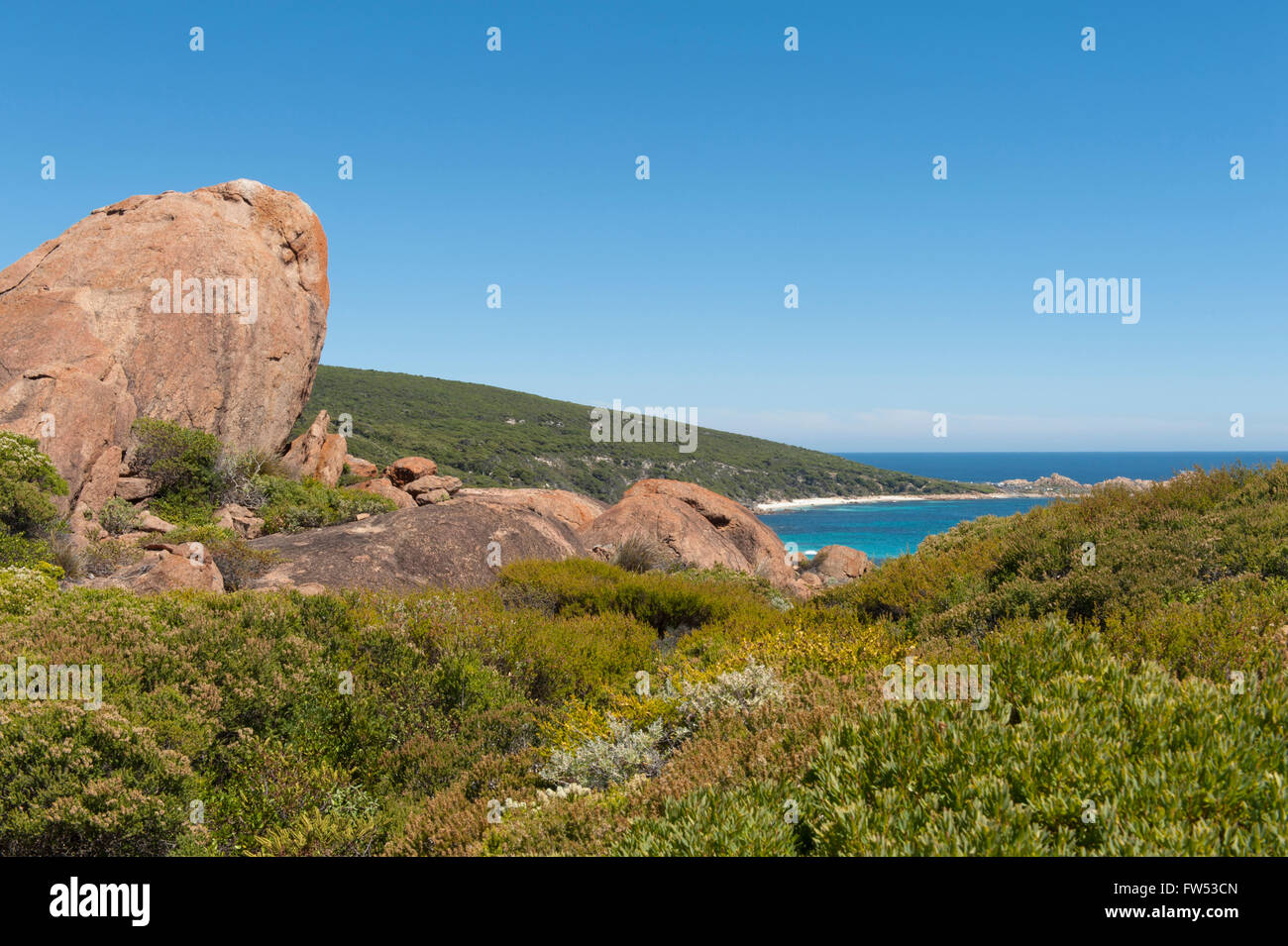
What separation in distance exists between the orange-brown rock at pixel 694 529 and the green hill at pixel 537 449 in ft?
120

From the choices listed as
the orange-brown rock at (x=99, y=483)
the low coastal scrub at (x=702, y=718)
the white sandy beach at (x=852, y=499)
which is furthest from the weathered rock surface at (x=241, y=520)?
the white sandy beach at (x=852, y=499)

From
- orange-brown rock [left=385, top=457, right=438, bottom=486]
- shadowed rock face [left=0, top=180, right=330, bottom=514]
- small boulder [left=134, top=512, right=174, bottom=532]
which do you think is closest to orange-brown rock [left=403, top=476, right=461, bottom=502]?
orange-brown rock [left=385, top=457, right=438, bottom=486]

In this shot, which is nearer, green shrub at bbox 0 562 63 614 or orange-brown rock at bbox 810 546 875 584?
green shrub at bbox 0 562 63 614

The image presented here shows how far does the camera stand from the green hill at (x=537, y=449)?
220 feet

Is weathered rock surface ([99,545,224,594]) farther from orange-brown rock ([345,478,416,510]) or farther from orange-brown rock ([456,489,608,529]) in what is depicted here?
orange-brown rock ([345,478,416,510])

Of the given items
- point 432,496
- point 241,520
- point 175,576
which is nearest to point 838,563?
point 432,496

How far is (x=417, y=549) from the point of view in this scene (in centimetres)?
1328

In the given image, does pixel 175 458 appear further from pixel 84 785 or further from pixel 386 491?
pixel 84 785

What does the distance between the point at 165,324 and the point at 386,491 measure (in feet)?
24.7

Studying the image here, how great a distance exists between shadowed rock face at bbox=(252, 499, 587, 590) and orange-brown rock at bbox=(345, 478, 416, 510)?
6940mm

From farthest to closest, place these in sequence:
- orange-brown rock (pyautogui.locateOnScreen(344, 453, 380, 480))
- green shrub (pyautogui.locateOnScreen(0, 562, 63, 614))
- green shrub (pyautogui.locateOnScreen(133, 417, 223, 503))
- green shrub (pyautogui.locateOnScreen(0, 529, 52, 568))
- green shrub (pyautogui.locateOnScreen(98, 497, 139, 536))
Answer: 1. orange-brown rock (pyautogui.locateOnScreen(344, 453, 380, 480))
2. green shrub (pyautogui.locateOnScreen(133, 417, 223, 503))
3. green shrub (pyautogui.locateOnScreen(98, 497, 139, 536))
4. green shrub (pyautogui.locateOnScreen(0, 529, 52, 568))
5. green shrub (pyautogui.locateOnScreen(0, 562, 63, 614))

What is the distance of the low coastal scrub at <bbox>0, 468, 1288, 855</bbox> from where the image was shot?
3.40m

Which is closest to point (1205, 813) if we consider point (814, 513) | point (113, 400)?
point (113, 400)
